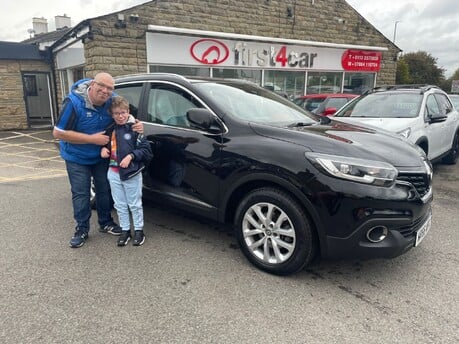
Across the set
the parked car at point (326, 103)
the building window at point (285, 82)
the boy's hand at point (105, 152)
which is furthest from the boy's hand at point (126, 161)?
the building window at point (285, 82)

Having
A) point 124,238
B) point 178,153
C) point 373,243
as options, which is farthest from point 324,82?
point 373,243

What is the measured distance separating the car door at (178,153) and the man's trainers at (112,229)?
0.56 meters

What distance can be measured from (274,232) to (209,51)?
31.8ft

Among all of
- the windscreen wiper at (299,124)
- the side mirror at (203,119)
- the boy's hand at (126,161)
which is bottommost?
the boy's hand at (126,161)

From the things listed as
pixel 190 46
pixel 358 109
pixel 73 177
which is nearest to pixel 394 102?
pixel 358 109

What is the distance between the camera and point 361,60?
51.3 feet

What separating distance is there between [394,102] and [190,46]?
22.9 feet

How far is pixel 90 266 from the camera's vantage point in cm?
327

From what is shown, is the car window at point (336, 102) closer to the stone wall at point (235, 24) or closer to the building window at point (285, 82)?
the building window at point (285, 82)

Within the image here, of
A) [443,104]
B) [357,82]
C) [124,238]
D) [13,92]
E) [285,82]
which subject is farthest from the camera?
[357,82]

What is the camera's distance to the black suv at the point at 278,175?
271 cm

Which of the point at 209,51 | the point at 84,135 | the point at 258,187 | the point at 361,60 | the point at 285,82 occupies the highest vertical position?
the point at 361,60

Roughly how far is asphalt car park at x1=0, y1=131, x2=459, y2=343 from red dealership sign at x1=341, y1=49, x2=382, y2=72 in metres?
12.5

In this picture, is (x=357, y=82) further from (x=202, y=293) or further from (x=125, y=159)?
(x=202, y=293)
